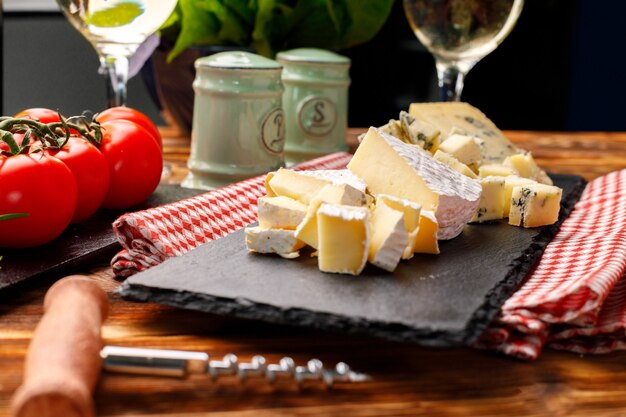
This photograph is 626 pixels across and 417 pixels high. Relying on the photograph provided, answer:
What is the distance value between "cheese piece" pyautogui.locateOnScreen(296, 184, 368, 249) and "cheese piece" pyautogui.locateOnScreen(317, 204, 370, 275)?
0.09 feet

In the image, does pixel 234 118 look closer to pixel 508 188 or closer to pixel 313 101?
pixel 313 101

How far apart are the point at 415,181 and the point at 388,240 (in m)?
0.17

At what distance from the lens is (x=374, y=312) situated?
0.78 metres

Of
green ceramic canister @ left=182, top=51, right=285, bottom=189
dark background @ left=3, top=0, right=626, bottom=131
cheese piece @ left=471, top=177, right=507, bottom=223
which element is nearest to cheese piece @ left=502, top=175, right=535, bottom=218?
cheese piece @ left=471, top=177, right=507, bottom=223

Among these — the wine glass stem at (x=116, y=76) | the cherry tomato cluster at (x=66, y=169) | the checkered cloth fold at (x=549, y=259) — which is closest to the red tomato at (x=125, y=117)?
the cherry tomato cluster at (x=66, y=169)

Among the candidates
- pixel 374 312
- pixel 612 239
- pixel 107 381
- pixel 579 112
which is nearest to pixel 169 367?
pixel 107 381

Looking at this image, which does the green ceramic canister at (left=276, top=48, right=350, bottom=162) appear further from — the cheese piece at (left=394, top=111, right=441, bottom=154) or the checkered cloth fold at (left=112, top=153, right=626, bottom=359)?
the cheese piece at (left=394, top=111, right=441, bottom=154)

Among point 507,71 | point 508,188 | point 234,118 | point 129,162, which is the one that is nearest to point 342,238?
point 508,188

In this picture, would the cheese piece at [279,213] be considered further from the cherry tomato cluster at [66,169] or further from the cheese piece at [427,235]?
the cherry tomato cluster at [66,169]

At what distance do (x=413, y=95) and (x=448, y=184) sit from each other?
7.71ft

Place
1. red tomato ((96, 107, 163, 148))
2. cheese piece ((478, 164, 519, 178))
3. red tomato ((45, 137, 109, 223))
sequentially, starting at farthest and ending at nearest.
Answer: red tomato ((96, 107, 163, 148)) → cheese piece ((478, 164, 519, 178)) → red tomato ((45, 137, 109, 223))

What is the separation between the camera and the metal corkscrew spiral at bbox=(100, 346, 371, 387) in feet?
2.34

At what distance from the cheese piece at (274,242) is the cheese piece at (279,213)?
1 cm

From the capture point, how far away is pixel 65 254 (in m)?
1.05
